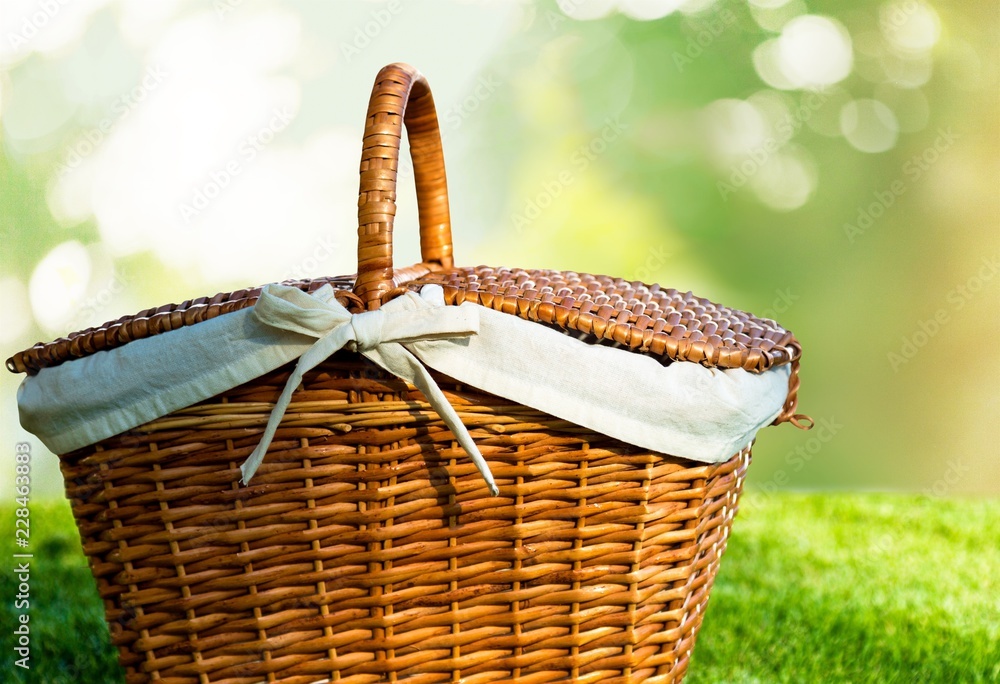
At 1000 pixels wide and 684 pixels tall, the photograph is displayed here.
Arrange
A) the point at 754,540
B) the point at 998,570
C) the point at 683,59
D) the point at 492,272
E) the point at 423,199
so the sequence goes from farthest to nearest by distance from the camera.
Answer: the point at 683,59
the point at 754,540
the point at 998,570
the point at 423,199
the point at 492,272

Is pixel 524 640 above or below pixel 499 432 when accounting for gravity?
below

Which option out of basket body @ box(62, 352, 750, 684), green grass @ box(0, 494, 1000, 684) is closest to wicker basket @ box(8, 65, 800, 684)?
basket body @ box(62, 352, 750, 684)

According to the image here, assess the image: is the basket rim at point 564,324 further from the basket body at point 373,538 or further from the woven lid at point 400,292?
the basket body at point 373,538

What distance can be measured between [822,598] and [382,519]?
128 cm

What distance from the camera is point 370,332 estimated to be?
3.37 feet

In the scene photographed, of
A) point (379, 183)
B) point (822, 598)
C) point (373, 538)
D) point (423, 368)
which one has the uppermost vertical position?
point (379, 183)

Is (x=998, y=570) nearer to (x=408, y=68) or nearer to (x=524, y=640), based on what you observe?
(x=524, y=640)

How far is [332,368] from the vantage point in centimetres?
107

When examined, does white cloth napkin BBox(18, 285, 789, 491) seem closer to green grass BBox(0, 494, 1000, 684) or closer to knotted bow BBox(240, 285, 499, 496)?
knotted bow BBox(240, 285, 499, 496)

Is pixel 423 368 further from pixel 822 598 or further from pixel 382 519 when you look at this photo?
pixel 822 598

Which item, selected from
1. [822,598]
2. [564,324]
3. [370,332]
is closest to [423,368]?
[370,332]

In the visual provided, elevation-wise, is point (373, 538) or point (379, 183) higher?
point (379, 183)

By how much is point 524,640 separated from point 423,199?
0.77 meters

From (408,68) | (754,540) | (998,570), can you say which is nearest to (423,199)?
(408,68)
